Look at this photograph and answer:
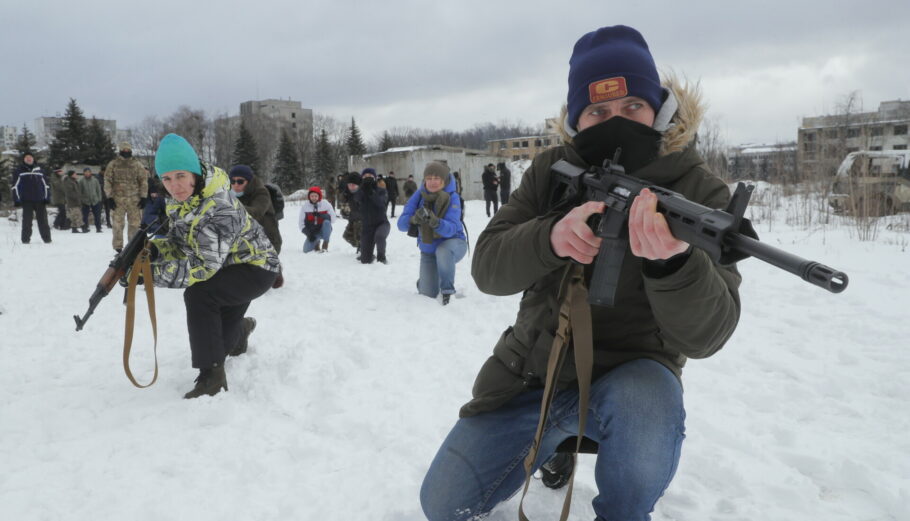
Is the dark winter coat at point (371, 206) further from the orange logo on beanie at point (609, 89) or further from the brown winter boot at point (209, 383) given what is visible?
the orange logo on beanie at point (609, 89)

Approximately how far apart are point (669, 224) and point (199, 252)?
113 inches

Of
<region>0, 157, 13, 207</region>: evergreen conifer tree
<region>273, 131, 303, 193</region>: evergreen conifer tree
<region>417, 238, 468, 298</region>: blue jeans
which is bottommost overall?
<region>417, 238, 468, 298</region>: blue jeans

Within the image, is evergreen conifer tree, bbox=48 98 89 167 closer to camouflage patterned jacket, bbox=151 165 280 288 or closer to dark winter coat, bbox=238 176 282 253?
dark winter coat, bbox=238 176 282 253

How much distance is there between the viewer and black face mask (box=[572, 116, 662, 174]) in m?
1.69

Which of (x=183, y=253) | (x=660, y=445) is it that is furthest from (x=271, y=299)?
(x=660, y=445)

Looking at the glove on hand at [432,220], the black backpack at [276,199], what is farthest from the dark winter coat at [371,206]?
the glove on hand at [432,220]

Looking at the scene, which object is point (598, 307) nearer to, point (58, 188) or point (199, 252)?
point (199, 252)

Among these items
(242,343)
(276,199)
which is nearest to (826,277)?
(242,343)

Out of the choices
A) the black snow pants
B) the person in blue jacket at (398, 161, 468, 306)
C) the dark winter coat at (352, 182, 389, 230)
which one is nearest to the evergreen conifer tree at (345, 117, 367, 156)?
the dark winter coat at (352, 182, 389, 230)

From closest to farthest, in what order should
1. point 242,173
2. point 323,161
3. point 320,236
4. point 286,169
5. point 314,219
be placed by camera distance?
point 242,173, point 314,219, point 320,236, point 286,169, point 323,161

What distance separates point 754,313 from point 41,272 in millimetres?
9389

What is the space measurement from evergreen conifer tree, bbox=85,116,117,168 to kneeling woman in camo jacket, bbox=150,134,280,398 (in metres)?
37.5

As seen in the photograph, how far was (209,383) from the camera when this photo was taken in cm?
330

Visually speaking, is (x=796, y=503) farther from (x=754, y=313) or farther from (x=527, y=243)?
(x=754, y=313)
